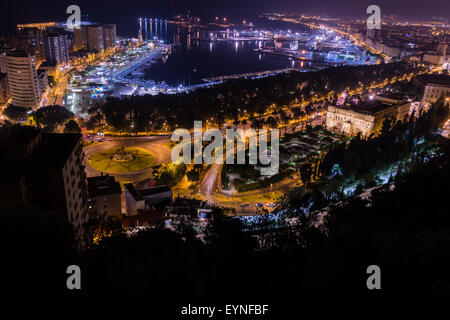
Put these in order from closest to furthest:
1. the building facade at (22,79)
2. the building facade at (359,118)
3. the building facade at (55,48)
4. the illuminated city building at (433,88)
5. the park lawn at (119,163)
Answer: the park lawn at (119,163)
the building facade at (359,118)
the building facade at (22,79)
the illuminated city building at (433,88)
the building facade at (55,48)

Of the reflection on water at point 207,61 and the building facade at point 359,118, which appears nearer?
the building facade at point 359,118

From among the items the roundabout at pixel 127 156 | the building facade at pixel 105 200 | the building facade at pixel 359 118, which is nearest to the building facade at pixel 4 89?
the roundabout at pixel 127 156

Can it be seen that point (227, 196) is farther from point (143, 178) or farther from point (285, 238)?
point (285, 238)

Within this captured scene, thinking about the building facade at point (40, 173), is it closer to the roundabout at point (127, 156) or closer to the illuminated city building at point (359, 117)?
the roundabout at point (127, 156)

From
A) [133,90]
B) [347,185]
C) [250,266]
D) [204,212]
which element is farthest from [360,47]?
[250,266]

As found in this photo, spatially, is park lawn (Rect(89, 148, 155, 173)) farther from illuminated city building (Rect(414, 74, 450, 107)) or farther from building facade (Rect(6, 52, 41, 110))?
illuminated city building (Rect(414, 74, 450, 107))

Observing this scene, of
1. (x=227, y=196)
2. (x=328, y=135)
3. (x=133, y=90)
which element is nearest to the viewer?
(x=227, y=196)

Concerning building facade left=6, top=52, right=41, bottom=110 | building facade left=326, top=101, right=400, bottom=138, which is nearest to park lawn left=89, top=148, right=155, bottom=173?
building facade left=6, top=52, right=41, bottom=110

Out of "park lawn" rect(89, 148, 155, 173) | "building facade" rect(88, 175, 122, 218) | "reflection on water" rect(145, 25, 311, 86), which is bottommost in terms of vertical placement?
"park lawn" rect(89, 148, 155, 173)

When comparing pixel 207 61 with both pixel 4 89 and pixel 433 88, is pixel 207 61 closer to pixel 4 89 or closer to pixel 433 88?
pixel 4 89
